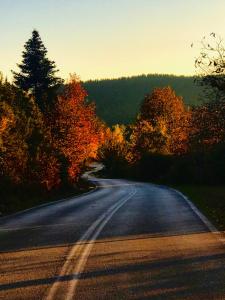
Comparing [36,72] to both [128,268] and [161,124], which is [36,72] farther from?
[128,268]

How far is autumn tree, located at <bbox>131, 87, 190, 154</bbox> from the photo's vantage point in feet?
243

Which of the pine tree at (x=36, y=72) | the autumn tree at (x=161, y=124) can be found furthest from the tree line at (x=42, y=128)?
the autumn tree at (x=161, y=124)

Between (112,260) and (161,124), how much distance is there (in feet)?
222

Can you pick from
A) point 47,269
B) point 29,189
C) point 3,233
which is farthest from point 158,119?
point 47,269

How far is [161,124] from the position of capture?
78188 millimetres

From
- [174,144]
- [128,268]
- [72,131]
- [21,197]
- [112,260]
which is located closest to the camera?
[128,268]

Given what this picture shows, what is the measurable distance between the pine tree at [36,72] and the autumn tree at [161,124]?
902 inches

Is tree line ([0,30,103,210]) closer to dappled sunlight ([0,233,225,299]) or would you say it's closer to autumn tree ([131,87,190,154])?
dappled sunlight ([0,233,225,299])

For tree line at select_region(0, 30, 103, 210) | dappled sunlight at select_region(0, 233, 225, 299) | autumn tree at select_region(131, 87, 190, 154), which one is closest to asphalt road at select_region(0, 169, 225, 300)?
dappled sunlight at select_region(0, 233, 225, 299)

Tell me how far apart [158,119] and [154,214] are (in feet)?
197

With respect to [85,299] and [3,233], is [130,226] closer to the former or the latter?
[3,233]

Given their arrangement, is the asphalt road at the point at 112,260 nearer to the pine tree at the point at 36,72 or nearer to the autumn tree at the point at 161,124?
the pine tree at the point at 36,72

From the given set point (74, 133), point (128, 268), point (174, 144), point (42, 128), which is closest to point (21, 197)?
Result: point (42, 128)

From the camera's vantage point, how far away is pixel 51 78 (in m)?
52.9
